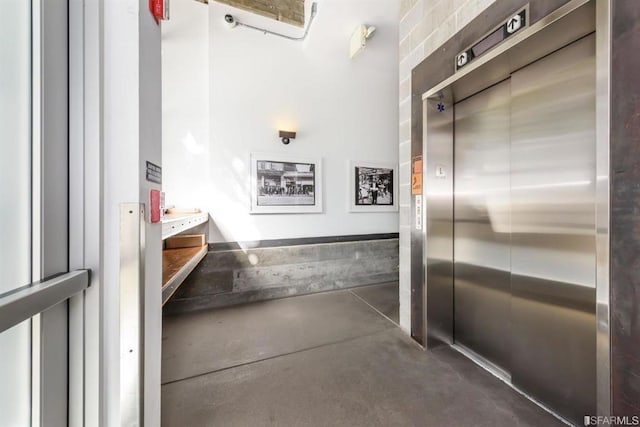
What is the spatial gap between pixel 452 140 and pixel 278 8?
9.78 ft

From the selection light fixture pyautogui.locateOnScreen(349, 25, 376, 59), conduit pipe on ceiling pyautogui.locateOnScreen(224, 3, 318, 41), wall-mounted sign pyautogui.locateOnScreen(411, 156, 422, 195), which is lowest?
wall-mounted sign pyautogui.locateOnScreen(411, 156, 422, 195)

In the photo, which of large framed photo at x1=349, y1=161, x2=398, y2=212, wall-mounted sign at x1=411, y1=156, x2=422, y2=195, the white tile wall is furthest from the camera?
large framed photo at x1=349, y1=161, x2=398, y2=212

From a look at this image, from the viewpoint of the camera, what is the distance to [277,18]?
321cm

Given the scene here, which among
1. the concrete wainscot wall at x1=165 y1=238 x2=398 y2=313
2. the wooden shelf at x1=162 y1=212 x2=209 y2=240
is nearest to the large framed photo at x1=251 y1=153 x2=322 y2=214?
the concrete wainscot wall at x1=165 y1=238 x2=398 y2=313

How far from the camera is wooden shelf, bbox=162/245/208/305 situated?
1.54 meters

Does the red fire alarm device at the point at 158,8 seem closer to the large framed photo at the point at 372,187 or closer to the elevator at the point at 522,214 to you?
the elevator at the point at 522,214

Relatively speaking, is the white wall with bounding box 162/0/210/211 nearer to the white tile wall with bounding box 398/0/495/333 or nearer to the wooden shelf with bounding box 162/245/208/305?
the wooden shelf with bounding box 162/245/208/305

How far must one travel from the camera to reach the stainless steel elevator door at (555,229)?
121cm

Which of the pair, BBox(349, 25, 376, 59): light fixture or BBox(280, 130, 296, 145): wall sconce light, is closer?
BBox(349, 25, 376, 59): light fixture

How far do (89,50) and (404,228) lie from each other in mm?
2182

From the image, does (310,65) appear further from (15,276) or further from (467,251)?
(15,276)

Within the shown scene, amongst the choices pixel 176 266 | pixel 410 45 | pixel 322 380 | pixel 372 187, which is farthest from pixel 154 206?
pixel 372 187

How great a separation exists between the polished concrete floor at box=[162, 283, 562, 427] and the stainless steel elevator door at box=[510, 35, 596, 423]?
10.1 inches

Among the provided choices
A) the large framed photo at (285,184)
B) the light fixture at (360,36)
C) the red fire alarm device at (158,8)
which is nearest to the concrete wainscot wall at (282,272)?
the large framed photo at (285,184)
